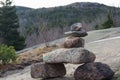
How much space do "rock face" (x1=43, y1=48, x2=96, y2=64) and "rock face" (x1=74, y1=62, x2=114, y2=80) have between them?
0.52 feet

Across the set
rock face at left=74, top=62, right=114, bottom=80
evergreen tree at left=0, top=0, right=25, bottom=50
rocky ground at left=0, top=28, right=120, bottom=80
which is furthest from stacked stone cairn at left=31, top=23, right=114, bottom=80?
evergreen tree at left=0, top=0, right=25, bottom=50

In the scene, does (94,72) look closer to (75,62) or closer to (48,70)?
(75,62)

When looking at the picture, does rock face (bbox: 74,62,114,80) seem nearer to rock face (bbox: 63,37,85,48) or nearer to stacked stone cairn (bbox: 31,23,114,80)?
stacked stone cairn (bbox: 31,23,114,80)

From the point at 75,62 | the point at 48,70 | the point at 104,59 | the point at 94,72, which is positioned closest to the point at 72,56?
the point at 75,62

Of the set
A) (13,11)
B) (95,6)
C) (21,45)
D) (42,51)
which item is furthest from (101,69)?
(95,6)

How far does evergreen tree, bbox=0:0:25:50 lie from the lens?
3045cm

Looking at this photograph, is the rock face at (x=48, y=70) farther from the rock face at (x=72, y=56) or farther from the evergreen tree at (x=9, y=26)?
the evergreen tree at (x=9, y=26)

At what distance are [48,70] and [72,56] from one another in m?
0.99

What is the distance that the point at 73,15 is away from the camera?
175ft

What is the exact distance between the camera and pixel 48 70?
797cm

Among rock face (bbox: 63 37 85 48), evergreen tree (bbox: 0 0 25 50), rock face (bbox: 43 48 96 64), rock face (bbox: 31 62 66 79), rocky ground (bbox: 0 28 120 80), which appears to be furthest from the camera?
evergreen tree (bbox: 0 0 25 50)

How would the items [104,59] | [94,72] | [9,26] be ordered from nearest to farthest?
[94,72] → [104,59] → [9,26]

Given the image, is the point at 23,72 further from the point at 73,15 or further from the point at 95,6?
the point at 95,6

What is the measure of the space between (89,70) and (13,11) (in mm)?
26636
